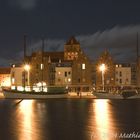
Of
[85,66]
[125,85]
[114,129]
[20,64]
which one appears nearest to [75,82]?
[85,66]

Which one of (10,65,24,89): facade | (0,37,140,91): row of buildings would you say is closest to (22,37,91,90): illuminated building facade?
(0,37,140,91): row of buildings

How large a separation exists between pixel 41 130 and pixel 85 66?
93.1 m

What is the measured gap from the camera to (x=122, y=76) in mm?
125000

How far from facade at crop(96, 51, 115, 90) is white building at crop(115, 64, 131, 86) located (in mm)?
2671

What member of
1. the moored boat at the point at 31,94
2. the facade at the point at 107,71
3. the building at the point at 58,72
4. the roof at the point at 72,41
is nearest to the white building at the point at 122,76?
the facade at the point at 107,71

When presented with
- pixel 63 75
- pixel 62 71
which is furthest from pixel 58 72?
pixel 63 75

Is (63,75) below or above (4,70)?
below

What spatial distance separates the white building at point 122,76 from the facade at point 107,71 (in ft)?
8.76

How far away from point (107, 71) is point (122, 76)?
6356 millimetres

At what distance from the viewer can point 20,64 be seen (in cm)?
13588

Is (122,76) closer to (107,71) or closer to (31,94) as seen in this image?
(107,71)

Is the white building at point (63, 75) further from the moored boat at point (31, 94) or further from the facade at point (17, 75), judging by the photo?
the moored boat at point (31, 94)

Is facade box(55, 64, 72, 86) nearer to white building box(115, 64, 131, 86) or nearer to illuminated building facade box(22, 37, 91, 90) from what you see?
illuminated building facade box(22, 37, 91, 90)

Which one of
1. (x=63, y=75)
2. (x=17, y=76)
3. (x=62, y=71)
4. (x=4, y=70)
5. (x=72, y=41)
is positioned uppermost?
(x=72, y=41)
